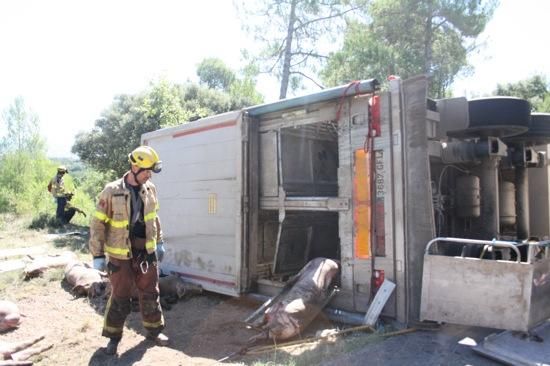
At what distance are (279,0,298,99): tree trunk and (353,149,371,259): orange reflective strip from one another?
40.2 feet

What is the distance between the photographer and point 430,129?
440cm

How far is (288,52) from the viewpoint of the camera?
54.6ft

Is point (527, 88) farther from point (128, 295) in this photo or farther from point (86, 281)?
point (128, 295)

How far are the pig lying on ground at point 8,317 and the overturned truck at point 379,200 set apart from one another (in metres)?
2.08

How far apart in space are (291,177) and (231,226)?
3.07 ft

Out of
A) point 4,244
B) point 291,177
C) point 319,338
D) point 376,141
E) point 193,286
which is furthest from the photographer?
point 4,244

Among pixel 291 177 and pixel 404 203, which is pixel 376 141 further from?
pixel 291 177

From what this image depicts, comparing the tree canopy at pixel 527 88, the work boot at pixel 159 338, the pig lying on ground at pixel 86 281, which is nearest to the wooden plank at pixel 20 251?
the pig lying on ground at pixel 86 281

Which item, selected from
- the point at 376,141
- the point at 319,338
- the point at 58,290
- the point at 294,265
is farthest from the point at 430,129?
the point at 58,290

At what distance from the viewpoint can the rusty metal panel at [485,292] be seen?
3482mm

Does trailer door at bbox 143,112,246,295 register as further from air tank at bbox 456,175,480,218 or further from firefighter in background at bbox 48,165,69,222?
firefighter in background at bbox 48,165,69,222

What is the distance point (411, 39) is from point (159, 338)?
46.6ft

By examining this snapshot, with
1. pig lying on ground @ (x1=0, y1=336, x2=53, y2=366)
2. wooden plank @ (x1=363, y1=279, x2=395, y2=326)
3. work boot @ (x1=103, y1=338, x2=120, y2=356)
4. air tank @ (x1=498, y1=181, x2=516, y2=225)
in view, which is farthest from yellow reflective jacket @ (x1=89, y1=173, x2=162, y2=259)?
air tank @ (x1=498, y1=181, x2=516, y2=225)

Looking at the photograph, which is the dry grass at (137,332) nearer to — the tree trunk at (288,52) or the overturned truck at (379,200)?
the overturned truck at (379,200)
